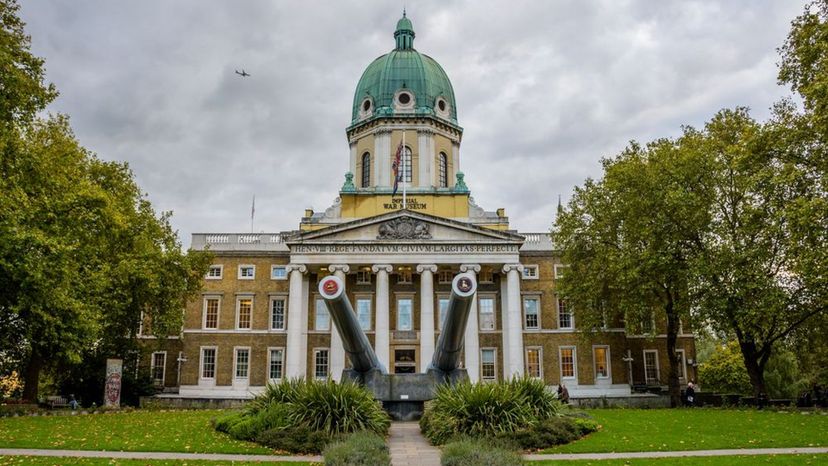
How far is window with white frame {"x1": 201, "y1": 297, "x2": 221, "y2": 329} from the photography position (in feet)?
157

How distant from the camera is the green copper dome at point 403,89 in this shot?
5297cm

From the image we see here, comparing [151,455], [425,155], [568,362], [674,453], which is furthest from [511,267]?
[151,455]

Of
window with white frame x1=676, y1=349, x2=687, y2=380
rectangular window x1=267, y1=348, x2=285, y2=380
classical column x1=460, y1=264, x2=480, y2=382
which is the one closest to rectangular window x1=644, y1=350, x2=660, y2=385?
window with white frame x1=676, y1=349, x2=687, y2=380

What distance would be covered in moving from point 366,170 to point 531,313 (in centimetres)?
1671

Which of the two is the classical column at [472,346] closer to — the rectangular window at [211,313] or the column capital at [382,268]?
the column capital at [382,268]

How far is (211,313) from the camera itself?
158ft

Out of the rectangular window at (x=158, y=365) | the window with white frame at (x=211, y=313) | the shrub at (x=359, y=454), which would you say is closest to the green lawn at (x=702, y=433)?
the shrub at (x=359, y=454)

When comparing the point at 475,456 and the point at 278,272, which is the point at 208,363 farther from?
the point at 475,456

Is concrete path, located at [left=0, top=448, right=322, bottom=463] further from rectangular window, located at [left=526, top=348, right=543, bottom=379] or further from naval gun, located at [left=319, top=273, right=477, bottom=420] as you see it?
rectangular window, located at [left=526, top=348, right=543, bottom=379]

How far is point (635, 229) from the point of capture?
3478 cm

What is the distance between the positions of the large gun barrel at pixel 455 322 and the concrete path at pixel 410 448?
2204 mm

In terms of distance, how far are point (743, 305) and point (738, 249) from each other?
2.52 meters

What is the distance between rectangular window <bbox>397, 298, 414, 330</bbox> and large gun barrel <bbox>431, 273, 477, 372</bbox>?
946 inches

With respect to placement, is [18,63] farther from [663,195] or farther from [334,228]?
[663,195]
